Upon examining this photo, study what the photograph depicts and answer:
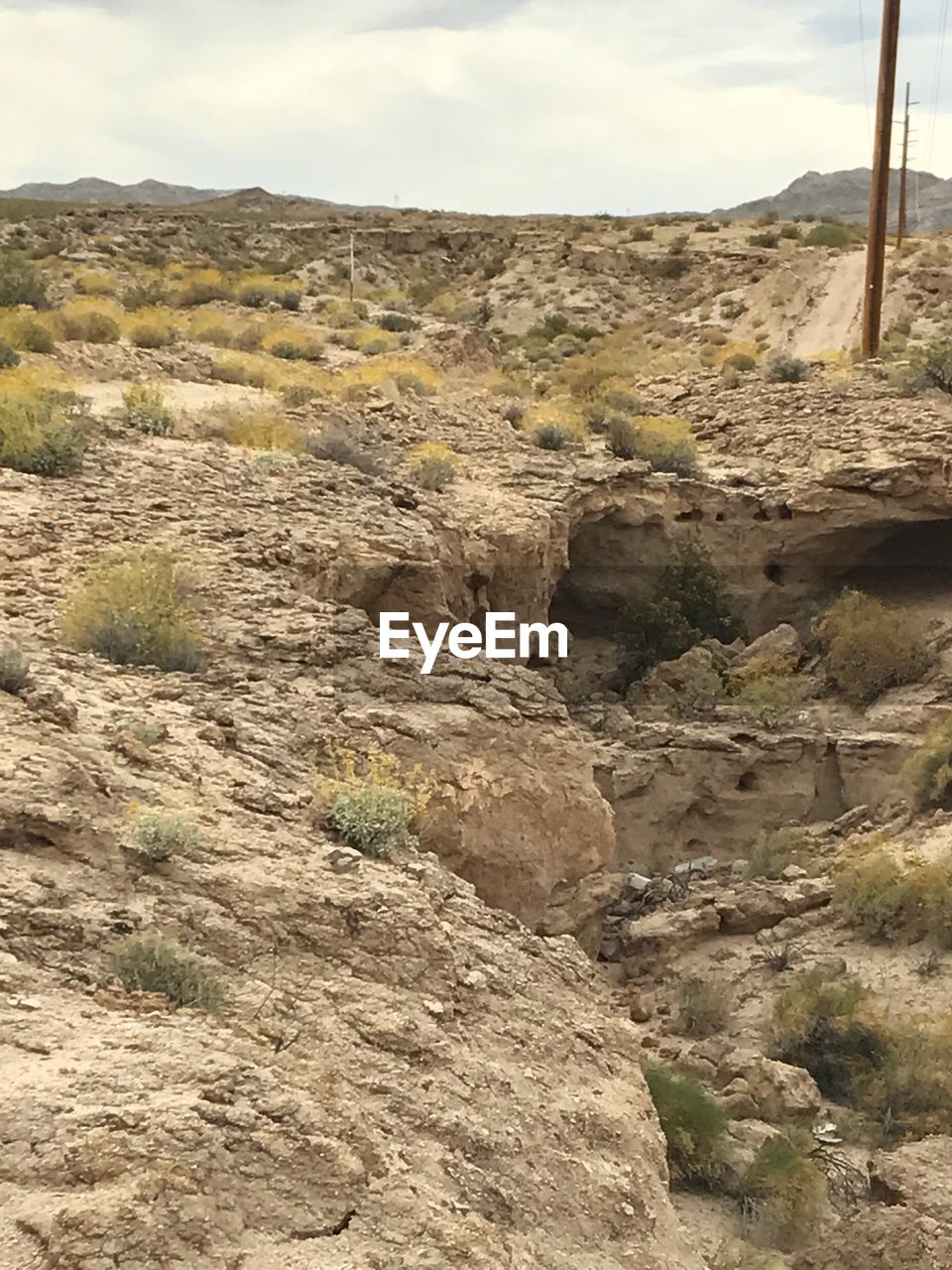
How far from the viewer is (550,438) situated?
49.3ft

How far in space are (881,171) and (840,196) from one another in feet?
293

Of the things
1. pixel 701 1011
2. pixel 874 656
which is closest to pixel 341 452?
pixel 701 1011

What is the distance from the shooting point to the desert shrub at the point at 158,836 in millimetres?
4637

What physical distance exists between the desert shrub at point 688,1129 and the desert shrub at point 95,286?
1870cm

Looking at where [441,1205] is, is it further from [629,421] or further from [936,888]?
[629,421]

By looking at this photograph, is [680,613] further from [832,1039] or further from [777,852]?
[832,1039]

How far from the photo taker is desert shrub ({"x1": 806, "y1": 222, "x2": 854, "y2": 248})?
32.4 metres

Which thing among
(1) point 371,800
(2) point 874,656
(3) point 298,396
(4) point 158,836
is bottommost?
(2) point 874,656

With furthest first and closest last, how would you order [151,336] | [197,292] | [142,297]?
[197,292], [142,297], [151,336]

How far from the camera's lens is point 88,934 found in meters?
4.12

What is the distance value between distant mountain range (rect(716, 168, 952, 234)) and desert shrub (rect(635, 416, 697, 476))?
79.5m

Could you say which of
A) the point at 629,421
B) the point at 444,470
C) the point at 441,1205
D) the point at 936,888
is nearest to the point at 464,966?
the point at 441,1205

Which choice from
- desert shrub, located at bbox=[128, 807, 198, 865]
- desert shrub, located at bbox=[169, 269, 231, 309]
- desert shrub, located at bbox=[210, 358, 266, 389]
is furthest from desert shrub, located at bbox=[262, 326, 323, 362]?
desert shrub, located at bbox=[128, 807, 198, 865]

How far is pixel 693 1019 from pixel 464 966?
459 centimetres
